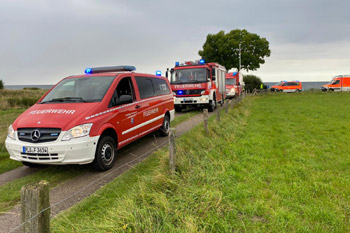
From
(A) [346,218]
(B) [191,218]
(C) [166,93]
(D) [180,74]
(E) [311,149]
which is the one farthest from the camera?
(D) [180,74]

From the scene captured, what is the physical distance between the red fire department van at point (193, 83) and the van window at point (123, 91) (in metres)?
7.33

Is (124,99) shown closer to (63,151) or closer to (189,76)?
(63,151)

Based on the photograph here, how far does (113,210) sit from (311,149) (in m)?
5.04

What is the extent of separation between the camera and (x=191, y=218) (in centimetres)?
269

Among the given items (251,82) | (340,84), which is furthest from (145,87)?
(251,82)

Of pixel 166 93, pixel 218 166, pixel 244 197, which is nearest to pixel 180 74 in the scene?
pixel 166 93

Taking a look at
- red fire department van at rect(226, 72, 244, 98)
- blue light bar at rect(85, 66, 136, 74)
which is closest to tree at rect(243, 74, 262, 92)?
red fire department van at rect(226, 72, 244, 98)

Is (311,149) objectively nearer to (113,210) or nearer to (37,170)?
(113,210)

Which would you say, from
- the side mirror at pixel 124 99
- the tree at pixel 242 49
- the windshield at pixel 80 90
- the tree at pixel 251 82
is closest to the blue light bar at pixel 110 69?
the windshield at pixel 80 90

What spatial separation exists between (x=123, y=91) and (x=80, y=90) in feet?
2.96

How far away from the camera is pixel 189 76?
12984mm

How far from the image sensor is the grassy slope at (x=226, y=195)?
8.90 ft

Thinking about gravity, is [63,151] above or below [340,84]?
below

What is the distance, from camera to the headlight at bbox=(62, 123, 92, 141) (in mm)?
4035
